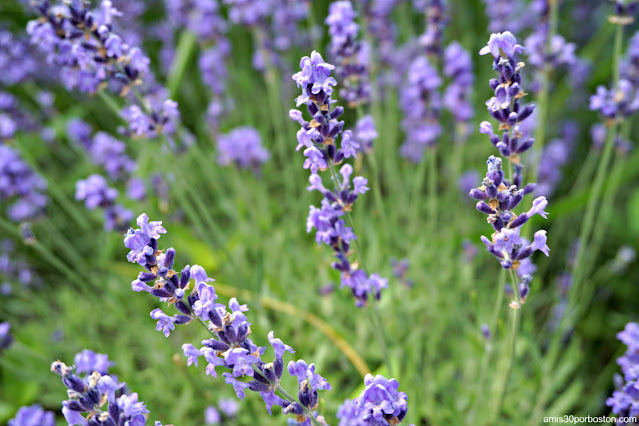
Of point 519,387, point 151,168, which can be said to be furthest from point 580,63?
point 151,168

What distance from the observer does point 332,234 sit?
1.54 metres

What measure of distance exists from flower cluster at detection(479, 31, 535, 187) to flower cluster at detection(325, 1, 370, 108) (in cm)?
82

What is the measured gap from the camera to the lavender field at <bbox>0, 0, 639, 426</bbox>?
1.32 meters

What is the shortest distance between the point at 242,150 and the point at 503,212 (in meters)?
2.37

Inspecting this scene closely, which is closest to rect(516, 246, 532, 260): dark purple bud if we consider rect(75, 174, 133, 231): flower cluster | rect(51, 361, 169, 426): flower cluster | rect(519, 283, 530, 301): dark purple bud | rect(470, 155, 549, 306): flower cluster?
rect(470, 155, 549, 306): flower cluster

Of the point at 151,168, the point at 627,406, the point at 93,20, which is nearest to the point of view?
the point at 627,406

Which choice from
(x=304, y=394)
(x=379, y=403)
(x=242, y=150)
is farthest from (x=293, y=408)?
(x=242, y=150)

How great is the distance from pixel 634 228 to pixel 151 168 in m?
3.19

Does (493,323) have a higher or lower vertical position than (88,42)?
lower

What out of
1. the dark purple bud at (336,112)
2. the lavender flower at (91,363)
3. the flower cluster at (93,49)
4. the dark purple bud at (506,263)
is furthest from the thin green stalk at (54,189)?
the dark purple bud at (506,263)

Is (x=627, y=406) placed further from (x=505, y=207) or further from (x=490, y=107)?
(x=490, y=107)

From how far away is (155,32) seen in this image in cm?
466

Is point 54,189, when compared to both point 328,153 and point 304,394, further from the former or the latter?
point 304,394

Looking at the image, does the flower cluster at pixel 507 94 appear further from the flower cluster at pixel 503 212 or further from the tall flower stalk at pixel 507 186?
the flower cluster at pixel 503 212
